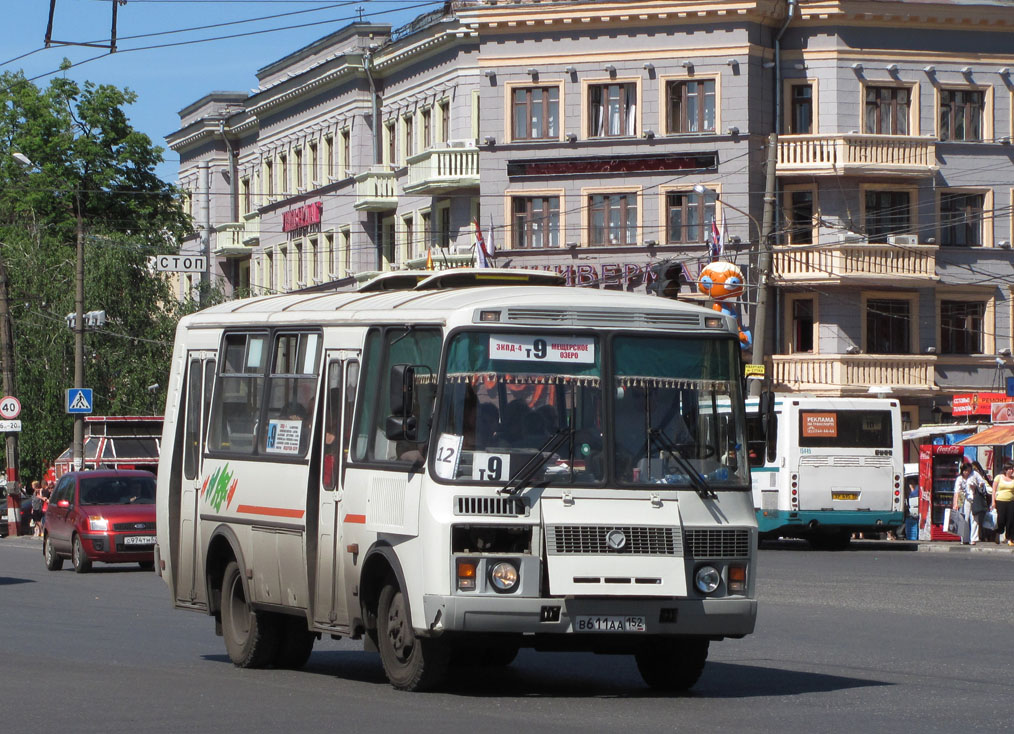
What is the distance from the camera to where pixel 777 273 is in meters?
57.2

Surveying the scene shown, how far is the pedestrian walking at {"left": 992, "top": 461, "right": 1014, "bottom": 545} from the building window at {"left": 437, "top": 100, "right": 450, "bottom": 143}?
26690 millimetres

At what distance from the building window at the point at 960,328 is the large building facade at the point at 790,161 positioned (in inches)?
2.2

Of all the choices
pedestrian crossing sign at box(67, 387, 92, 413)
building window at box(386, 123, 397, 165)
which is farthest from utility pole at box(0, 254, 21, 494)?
building window at box(386, 123, 397, 165)

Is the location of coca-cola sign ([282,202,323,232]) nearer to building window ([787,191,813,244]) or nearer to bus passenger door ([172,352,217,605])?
building window ([787,191,813,244])

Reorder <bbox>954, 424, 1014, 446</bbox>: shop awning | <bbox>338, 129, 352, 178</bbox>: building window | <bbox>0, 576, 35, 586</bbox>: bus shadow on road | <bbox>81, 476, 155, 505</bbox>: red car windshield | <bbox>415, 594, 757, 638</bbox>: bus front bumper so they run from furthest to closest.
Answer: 1. <bbox>338, 129, 352, 178</bbox>: building window
2. <bbox>954, 424, 1014, 446</bbox>: shop awning
3. <bbox>81, 476, 155, 505</bbox>: red car windshield
4. <bbox>0, 576, 35, 586</bbox>: bus shadow on road
5. <bbox>415, 594, 757, 638</bbox>: bus front bumper

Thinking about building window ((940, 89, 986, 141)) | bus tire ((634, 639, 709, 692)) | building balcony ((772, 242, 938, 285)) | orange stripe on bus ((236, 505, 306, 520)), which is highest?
building window ((940, 89, 986, 141))

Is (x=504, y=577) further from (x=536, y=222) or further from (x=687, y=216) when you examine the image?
(x=536, y=222)

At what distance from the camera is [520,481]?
13039mm

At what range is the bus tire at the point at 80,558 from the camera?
33156 millimetres

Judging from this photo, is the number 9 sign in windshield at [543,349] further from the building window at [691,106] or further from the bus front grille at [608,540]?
the building window at [691,106]

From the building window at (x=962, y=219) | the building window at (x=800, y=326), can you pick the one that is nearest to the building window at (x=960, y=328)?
the building window at (x=962, y=219)

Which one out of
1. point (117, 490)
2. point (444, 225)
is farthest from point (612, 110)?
point (117, 490)

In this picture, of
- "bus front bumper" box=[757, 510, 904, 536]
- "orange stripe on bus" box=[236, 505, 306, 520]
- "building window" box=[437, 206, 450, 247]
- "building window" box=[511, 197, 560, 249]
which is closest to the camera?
"orange stripe on bus" box=[236, 505, 306, 520]

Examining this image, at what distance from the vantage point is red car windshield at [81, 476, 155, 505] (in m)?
34.5
